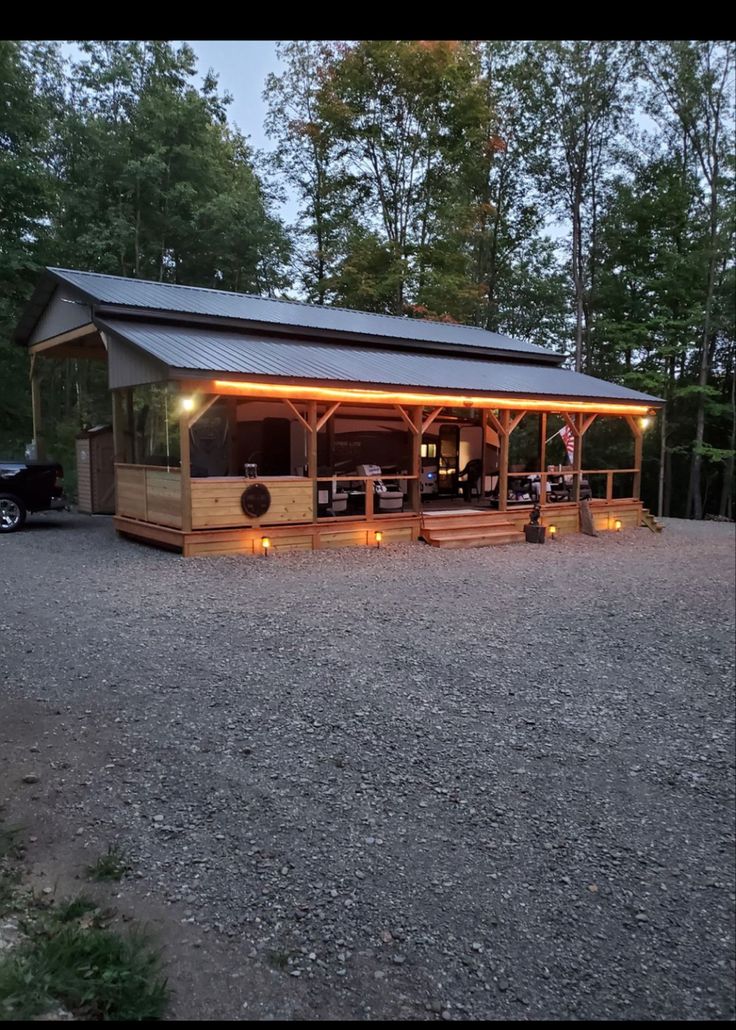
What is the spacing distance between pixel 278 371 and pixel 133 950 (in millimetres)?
8159

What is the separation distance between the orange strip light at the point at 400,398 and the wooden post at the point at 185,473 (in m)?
0.73

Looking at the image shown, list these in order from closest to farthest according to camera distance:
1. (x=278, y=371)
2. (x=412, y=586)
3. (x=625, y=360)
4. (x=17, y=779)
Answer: (x=17, y=779) < (x=412, y=586) < (x=278, y=371) < (x=625, y=360)

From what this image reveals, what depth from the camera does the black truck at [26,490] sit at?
10422 millimetres

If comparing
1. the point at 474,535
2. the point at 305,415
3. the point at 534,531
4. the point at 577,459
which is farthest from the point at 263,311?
the point at 577,459

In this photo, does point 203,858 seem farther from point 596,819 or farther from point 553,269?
point 553,269

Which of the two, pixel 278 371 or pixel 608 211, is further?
pixel 608 211

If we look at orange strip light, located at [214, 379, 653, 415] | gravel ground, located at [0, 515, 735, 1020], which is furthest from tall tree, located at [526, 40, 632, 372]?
gravel ground, located at [0, 515, 735, 1020]

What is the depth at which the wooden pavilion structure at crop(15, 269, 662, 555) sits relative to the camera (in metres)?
9.41

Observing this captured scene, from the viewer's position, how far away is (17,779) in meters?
3.20

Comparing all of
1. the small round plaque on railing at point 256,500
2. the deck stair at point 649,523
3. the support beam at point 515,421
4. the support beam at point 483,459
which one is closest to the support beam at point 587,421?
the support beam at point 515,421

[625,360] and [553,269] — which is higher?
[553,269]

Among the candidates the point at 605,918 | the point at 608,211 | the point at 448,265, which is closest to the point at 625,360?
the point at 608,211

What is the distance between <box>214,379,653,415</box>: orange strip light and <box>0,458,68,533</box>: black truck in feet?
11.8

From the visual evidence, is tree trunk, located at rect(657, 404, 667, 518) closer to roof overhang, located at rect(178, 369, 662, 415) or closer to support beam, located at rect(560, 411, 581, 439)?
roof overhang, located at rect(178, 369, 662, 415)
